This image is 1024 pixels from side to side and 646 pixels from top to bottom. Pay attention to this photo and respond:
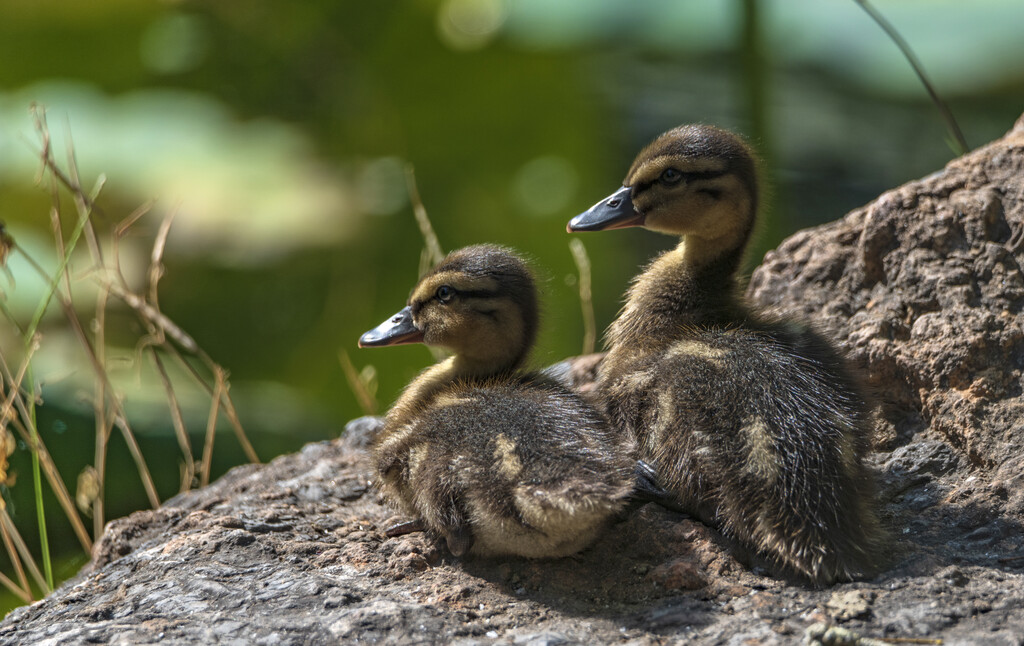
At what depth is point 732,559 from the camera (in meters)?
1.95

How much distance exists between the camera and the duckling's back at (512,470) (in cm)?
187

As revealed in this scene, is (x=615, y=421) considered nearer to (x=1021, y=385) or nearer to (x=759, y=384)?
(x=759, y=384)

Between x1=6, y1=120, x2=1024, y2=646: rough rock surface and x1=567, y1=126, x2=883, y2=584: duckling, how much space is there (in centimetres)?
9

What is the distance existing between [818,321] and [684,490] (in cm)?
76

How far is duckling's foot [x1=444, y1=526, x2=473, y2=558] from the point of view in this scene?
2016mm

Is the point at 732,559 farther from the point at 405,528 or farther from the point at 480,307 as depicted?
the point at 480,307

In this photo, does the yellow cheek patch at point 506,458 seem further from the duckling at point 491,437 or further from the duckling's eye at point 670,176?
the duckling's eye at point 670,176

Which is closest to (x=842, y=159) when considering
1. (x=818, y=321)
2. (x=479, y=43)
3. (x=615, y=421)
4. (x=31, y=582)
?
(x=479, y=43)

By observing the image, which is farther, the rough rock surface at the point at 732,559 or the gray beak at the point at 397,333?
the gray beak at the point at 397,333

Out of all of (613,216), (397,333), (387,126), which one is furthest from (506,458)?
(387,126)

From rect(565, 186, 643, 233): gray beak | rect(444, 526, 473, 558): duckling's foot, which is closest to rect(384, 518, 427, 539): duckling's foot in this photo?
rect(444, 526, 473, 558): duckling's foot

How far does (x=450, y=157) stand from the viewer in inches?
213

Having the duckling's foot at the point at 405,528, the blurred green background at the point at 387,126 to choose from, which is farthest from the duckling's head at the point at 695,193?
the blurred green background at the point at 387,126

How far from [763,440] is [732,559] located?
0.72 feet
